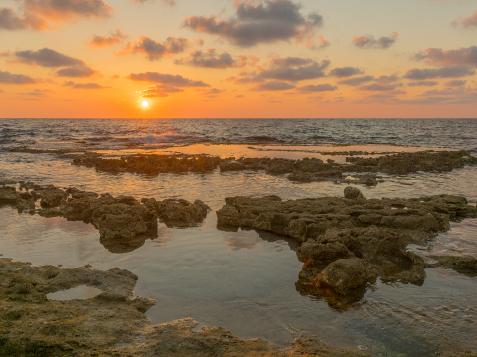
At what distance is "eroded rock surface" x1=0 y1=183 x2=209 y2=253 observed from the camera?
551 inches

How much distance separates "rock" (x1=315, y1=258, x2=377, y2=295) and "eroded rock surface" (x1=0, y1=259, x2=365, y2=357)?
256 centimetres

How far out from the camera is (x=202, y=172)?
A: 3038cm

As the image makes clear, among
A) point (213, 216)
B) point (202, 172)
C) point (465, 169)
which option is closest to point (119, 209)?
point (213, 216)

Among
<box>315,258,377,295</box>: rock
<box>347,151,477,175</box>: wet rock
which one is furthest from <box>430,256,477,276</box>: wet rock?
<box>347,151,477,175</box>: wet rock

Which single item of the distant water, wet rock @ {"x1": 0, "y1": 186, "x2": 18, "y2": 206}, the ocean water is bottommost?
the distant water

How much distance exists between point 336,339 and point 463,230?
9.89m

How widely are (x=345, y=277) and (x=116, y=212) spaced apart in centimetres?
887

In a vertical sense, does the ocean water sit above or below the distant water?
above

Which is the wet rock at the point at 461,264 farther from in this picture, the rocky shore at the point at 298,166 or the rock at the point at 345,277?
the rocky shore at the point at 298,166

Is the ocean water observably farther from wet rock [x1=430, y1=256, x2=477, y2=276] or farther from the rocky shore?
the rocky shore

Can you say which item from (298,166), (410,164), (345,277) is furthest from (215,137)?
(345,277)

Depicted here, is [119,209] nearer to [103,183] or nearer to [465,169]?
[103,183]

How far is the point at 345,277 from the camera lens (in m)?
9.87

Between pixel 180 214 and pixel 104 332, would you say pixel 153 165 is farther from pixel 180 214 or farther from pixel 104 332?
pixel 104 332
